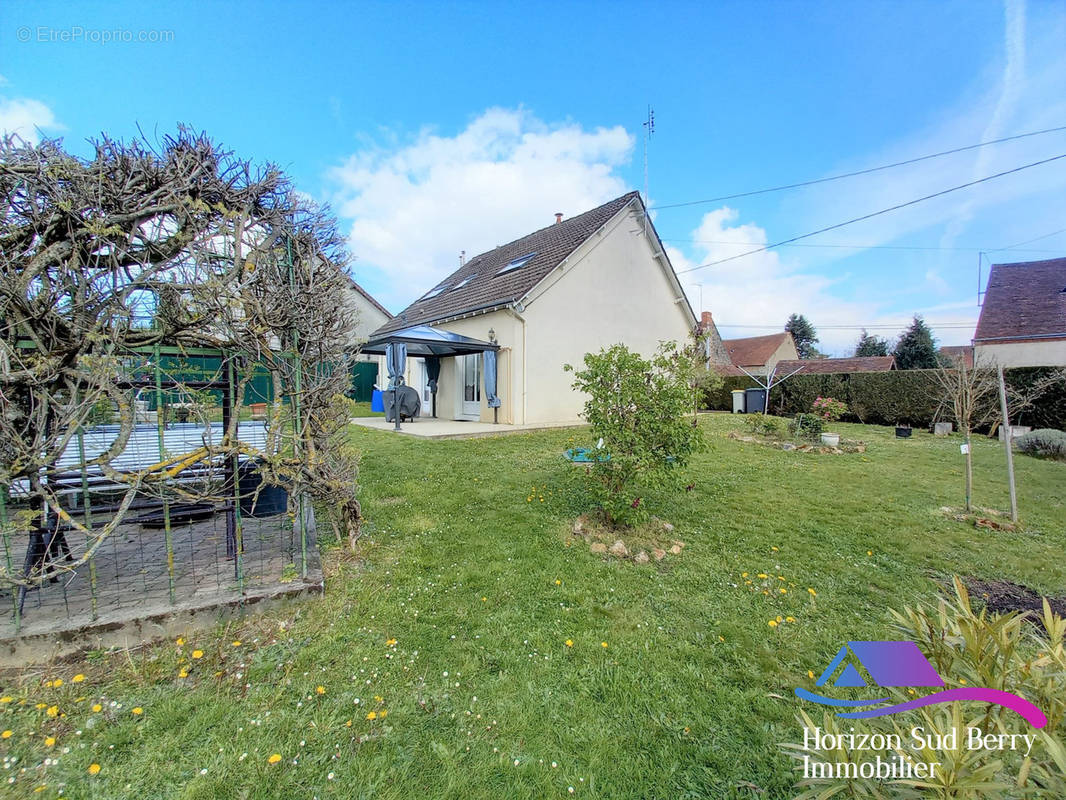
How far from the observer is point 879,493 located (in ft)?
20.0

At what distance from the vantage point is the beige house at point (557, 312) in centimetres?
1188

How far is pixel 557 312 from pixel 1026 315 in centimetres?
1980

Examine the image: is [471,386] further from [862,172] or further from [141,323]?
[862,172]

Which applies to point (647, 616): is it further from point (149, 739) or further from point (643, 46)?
point (643, 46)

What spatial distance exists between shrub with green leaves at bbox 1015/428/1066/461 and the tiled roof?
12535mm

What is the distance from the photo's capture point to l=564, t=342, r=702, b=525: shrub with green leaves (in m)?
4.10

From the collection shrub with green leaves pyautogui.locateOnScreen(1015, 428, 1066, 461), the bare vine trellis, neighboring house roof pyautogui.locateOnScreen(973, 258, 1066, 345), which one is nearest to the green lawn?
the bare vine trellis

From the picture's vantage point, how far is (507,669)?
2371 mm

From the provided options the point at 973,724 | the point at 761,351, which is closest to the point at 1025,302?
the point at 761,351

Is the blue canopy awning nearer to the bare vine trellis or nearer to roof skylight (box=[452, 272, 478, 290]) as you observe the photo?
roof skylight (box=[452, 272, 478, 290])

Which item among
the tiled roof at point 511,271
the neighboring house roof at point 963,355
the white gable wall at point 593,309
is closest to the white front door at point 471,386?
the tiled roof at point 511,271

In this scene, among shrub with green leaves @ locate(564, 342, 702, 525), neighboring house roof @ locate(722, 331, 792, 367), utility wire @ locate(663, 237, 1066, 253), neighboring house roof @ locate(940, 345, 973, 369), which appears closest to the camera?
shrub with green leaves @ locate(564, 342, 702, 525)

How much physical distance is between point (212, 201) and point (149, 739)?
3093 mm

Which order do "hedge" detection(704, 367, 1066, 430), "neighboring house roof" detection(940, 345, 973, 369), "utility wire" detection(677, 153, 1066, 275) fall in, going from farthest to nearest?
"hedge" detection(704, 367, 1066, 430)
"utility wire" detection(677, 153, 1066, 275)
"neighboring house roof" detection(940, 345, 973, 369)
